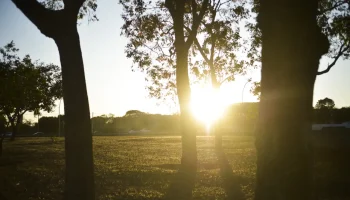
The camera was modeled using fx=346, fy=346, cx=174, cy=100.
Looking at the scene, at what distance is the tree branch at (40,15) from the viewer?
6.72m

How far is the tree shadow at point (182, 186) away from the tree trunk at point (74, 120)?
373 centimetres

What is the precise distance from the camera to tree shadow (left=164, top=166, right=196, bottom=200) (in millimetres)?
10281

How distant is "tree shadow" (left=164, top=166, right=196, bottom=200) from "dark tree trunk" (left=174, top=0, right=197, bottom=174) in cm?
52

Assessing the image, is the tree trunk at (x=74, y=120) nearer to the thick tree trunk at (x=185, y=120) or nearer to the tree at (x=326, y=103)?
the thick tree trunk at (x=185, y=120)

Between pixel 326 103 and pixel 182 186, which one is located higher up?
pixel 326 103

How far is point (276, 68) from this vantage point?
178 inches

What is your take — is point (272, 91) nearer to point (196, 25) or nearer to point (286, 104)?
point (286, 104)

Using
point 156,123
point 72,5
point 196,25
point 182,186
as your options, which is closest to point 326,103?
point 156,123

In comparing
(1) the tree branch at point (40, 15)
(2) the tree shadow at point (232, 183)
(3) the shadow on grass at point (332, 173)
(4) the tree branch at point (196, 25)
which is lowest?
(2) the tree shadow at point (232, 183)

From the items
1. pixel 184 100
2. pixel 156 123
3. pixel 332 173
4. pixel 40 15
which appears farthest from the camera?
pixel 156 123

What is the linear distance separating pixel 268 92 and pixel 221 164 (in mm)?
13863

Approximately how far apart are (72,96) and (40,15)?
1699 mm

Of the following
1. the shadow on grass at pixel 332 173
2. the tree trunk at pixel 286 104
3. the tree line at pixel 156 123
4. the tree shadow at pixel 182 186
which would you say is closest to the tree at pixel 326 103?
the tree line at pixel 156 123

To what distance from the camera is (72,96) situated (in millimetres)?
6816
